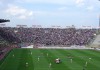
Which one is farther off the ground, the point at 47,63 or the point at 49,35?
the point at 47,63

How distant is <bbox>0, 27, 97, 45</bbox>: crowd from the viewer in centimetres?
11556

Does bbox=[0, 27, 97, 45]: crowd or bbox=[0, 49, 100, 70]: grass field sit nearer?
bbox=[0, 49, 100, 70]: grass field

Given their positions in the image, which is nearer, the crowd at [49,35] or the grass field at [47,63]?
the grass field at [47,63]

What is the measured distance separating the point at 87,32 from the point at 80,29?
18.9 ft

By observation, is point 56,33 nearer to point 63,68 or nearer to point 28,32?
point 28,32

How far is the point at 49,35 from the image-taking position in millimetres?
122562

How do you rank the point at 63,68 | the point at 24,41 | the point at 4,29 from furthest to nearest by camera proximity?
the point at 4,29
the point at 24,41
the point at 63,68

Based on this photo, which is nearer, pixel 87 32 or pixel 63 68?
pixel 63 68

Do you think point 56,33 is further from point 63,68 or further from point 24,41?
point 63,68

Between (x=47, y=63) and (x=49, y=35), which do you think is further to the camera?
(x=49, y=35)

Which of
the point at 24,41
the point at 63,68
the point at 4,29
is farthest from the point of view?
the point at 4,29

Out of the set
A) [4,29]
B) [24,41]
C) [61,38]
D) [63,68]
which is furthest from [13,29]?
[63,68]

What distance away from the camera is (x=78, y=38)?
393 feet

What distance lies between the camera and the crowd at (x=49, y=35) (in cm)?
11556
